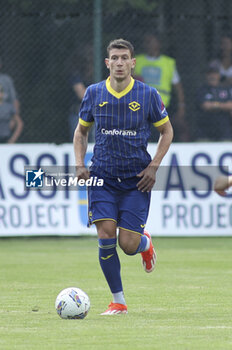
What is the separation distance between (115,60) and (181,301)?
224 cm

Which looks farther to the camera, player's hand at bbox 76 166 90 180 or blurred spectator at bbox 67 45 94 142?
blurred spectator at bbox 67 45 94 142

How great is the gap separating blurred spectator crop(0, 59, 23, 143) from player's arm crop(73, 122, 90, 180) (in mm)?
6973

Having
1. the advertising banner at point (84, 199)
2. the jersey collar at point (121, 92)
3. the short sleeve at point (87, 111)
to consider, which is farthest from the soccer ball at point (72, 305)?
the advertising banner at point (84, 199)

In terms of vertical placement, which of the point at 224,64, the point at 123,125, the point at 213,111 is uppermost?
the point at 123,125

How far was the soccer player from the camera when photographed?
785 centimetres

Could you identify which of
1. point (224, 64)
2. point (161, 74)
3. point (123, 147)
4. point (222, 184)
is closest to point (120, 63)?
point (123, 147)

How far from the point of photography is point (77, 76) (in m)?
15.2

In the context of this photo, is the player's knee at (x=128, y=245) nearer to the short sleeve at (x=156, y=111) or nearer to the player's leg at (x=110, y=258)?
the player's leg at (x=110, y=258)

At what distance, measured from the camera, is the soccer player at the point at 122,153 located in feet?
25.8

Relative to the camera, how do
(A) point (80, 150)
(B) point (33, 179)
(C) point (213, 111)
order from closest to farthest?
(A) point (80, 150) → (B) point (33, 179) → (C) point (213, 111)

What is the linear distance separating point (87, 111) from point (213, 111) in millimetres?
7734

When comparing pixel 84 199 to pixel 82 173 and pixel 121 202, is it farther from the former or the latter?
pixel 82 173

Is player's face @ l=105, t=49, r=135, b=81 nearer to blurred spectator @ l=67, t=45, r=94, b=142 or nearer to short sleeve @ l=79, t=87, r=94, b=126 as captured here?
short sleeve @ l=79, t=87, r=94, b=126

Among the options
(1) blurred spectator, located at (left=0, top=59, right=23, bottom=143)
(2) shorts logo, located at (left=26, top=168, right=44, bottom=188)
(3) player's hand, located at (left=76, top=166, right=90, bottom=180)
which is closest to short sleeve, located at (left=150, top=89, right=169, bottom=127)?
(3) player's hand, located at (left=76, top=166, right=90, bottom=180)
